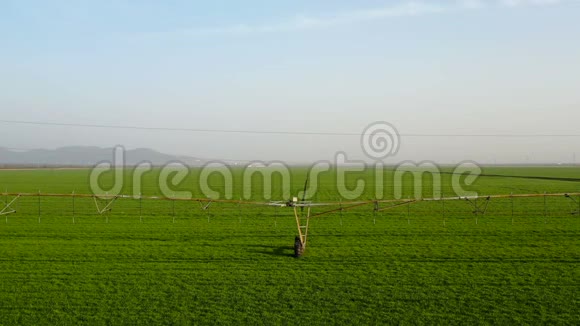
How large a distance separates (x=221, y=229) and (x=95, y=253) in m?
6.35

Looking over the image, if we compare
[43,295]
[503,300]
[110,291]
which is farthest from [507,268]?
[43,295]

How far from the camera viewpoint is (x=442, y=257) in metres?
14.2

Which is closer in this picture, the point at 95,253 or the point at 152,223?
the point at 95,253

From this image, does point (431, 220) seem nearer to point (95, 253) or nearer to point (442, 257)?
point (442, 257)

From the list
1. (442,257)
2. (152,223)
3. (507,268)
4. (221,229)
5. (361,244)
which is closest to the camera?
(507,268)

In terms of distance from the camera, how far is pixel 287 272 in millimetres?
12570

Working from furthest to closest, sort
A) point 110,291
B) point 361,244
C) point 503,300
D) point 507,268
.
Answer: point 361,244 < point 507,268 < point 110,291 < point 503,300

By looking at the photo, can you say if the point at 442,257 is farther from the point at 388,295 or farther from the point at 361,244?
the point at 388,295

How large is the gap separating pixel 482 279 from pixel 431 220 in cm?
1103

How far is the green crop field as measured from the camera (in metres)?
9.29

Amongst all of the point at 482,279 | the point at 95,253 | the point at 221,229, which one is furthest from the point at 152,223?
the point at 482,279

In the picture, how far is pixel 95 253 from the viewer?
14828 millimetres

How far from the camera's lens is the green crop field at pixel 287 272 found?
9.29m

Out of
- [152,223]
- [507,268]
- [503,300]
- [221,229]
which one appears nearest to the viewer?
[503,300]
